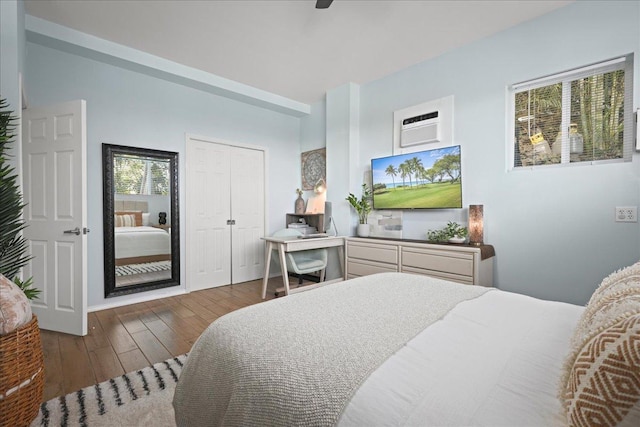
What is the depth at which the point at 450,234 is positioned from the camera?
3.05 meters

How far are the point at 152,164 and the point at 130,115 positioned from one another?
57 cm

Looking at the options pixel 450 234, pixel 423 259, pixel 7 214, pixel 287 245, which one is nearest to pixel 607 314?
pixel 7 214

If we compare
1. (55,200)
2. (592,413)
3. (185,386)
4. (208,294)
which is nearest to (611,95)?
(592,413)

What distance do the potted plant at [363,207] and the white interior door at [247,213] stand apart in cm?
145

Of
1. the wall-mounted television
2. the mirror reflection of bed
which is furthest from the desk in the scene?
the mirror reflection of bed

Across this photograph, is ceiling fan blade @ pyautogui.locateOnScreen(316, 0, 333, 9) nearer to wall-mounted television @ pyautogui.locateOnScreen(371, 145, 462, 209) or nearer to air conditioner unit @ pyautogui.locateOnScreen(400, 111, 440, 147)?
air conditioner unit @ pyautogui.locateOnScreen(400, 111, 440, 147)

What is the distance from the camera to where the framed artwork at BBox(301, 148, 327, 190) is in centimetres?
453

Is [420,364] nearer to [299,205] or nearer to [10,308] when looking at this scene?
[10,308]

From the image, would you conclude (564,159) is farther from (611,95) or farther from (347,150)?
(347,150)

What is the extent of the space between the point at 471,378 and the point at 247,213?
3925 mm

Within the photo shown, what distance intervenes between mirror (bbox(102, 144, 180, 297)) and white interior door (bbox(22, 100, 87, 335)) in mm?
547

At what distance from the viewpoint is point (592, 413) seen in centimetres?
47

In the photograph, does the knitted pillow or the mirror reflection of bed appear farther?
the mirror reflection of bed

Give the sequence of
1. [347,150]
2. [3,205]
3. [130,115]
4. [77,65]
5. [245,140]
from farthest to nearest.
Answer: [245,140]
[347,150]
[130,115]
[77,65]
[3,205]
